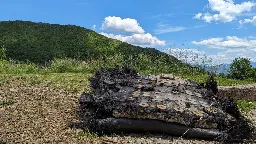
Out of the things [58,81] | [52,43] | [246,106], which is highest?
[52,43]

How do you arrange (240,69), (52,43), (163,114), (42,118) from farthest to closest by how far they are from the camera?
(52,43) → (240,69) → (42,118) → (163,114)

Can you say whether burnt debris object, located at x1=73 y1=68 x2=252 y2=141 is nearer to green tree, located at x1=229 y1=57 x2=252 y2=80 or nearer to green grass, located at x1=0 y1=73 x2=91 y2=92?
green grass, located at x1=0 y1=73 x2=91 y2=92

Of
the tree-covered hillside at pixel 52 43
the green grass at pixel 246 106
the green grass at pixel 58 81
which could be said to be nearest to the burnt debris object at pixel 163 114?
the green grass at pixel 246 106

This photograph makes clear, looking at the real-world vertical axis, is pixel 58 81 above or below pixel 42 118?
above

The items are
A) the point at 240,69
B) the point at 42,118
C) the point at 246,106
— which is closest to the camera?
the point at 42,118

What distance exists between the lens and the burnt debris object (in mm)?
6855

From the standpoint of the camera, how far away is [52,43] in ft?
170

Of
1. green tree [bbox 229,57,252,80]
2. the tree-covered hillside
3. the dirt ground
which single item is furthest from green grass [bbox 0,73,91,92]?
the tree-covered hillside

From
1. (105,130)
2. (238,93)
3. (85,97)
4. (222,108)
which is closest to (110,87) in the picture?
(85,97)

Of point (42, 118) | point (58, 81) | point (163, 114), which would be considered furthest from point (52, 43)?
point (163, 114)

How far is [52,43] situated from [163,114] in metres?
45.9

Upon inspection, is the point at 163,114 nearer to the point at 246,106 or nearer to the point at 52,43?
the point at 246,106

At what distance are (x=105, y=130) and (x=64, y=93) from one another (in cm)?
276

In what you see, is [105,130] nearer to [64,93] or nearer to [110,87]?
[110,87]
